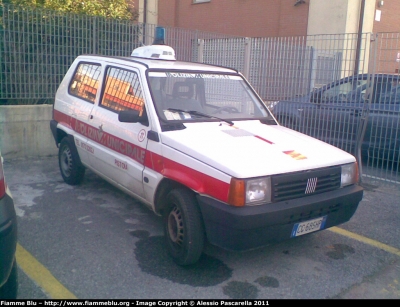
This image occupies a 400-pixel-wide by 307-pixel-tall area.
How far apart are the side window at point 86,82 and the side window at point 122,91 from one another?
0.99ft

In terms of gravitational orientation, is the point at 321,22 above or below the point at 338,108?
above

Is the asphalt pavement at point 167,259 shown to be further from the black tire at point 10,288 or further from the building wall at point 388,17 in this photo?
the building wall at point 388,17

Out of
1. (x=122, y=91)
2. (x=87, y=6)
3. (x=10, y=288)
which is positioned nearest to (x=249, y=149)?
(x=122, y=91)

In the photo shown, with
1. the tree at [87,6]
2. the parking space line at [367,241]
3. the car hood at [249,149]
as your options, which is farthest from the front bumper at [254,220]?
the tree at [87,6]

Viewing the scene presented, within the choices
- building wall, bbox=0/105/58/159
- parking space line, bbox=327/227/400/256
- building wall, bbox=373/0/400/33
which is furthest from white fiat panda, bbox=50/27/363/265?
building wall, bbox=373/0/400/33

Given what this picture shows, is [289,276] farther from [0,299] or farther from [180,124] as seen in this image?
[0,299]

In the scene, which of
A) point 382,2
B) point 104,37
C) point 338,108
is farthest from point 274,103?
point 382,2

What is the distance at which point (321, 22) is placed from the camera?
14.9 metres

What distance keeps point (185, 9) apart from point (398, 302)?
18.2 m

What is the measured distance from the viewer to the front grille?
153 inches

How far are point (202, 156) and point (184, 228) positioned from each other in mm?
673

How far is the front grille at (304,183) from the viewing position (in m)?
3.88

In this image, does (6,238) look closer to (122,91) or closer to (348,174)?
(122,91)

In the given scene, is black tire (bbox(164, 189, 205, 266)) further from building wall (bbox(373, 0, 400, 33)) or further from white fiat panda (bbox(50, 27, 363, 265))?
building wall (bbox(373, 0, 400, 33))
